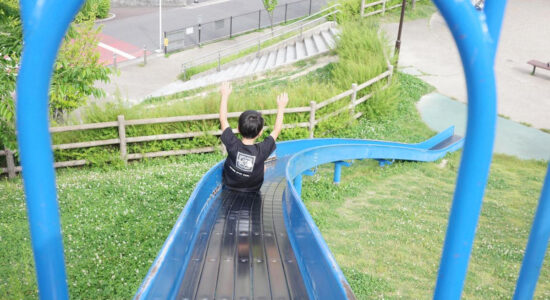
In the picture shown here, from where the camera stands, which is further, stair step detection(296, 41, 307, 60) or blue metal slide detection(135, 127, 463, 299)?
stair step detection(296, 41, 307, 60)

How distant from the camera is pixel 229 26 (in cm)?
2798

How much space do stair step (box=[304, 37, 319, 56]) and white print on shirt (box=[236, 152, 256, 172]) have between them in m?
14.1

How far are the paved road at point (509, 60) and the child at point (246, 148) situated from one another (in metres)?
8.72

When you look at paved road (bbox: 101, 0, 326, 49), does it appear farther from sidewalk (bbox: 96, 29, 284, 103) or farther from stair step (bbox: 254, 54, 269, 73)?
stair step (bbox: 254, 54, 269, 73)

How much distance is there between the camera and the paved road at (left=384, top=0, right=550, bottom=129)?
52.5 ft

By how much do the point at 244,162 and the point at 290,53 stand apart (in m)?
16.2

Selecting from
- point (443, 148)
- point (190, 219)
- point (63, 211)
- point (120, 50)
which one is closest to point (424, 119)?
point (443, 148)

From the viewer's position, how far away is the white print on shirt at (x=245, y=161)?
591 cm

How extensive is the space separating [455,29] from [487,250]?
7.22 metres

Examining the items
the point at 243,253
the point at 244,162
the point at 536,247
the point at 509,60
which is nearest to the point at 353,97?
the point at 244,162

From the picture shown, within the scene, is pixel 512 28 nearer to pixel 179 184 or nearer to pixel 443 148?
pixel 443 148

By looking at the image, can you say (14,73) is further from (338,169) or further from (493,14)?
(493,14)

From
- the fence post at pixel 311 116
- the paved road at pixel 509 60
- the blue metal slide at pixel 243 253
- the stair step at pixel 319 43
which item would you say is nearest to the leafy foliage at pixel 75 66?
the blue metal slide at pixel 243 253

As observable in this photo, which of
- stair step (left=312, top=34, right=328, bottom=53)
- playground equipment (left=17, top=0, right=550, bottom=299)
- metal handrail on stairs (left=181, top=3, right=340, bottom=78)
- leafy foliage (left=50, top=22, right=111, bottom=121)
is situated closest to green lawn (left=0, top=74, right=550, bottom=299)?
leafy foliage (left=50, top=22, right=111, bottom=121)
